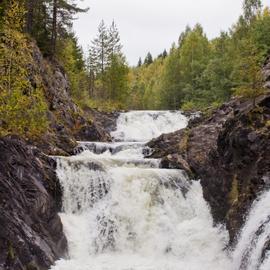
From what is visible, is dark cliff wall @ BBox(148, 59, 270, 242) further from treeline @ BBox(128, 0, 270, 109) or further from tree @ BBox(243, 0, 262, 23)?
tree @ BBox(243, 0, 262, 23)

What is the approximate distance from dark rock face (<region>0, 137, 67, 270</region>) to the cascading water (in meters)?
0.59

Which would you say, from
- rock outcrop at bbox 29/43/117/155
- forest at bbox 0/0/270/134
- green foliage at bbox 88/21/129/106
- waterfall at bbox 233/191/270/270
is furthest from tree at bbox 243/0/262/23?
waterfall at bbox 233/191/270/270

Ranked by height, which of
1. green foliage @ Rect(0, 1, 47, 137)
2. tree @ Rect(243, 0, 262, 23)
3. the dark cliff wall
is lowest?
the dark cliff wall

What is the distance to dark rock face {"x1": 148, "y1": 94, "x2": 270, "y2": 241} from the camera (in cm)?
1745

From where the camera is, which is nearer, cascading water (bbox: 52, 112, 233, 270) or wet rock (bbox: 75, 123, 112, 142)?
cascading water (bbox: 52, 112, 233, 270)

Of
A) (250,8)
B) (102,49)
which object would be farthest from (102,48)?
(250,8)

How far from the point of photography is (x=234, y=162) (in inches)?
767

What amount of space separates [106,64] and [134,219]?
1923 inches

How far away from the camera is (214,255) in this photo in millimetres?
17688

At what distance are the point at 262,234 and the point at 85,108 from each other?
97.4 ft

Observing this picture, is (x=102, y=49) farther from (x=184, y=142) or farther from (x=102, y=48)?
(x=184, y=142)

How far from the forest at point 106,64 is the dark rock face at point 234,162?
1246 mm

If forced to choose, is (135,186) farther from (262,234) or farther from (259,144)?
(262,234)

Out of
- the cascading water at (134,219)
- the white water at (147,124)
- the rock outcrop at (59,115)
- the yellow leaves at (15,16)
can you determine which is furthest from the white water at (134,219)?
the white water at (147,124)
